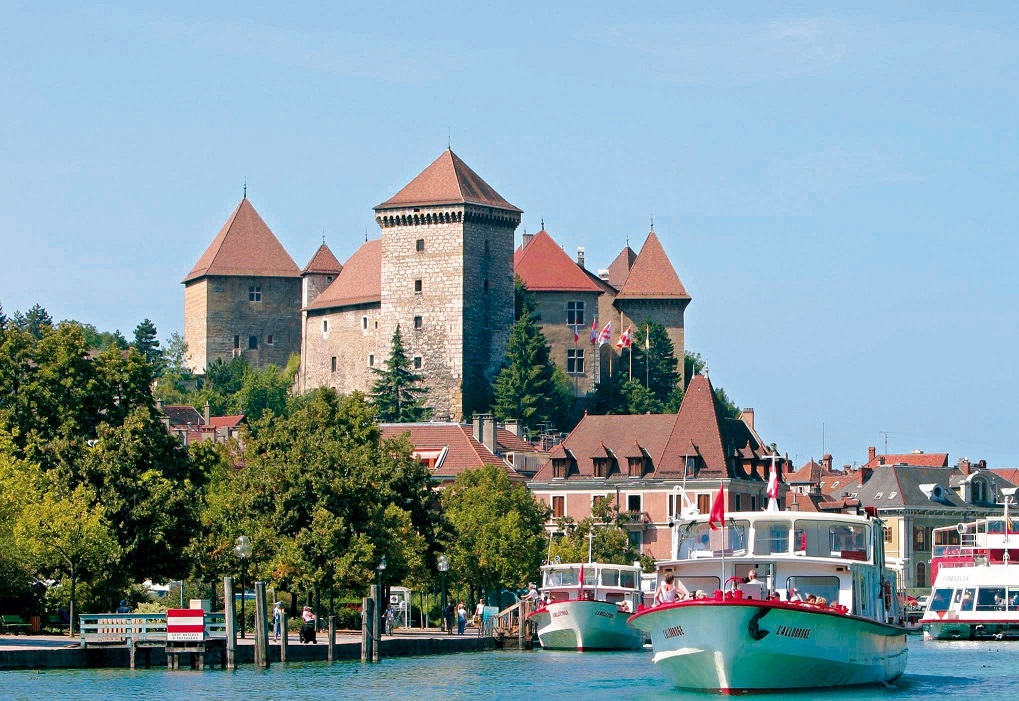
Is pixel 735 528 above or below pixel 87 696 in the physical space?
above

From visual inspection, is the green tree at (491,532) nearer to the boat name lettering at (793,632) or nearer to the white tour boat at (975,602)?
the white tour boat at (975,602)

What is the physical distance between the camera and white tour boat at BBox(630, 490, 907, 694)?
46.7 m

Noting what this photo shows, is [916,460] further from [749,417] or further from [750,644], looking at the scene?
[750,644]

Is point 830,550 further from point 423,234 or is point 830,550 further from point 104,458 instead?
point 423,234

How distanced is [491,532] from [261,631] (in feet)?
117

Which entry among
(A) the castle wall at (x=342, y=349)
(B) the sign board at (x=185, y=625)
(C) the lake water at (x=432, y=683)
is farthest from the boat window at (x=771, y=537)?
(A) the castle wall at (x=342, y=349)

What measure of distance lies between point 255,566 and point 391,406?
95.5m

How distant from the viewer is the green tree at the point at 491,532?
85.7 meters

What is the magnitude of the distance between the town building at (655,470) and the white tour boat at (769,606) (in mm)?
63487

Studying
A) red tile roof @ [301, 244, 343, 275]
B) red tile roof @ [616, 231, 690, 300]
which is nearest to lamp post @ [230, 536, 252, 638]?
red tile roof @ [616, 231, 690, 300]

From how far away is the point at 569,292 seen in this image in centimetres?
17338

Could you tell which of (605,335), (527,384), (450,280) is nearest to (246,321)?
(450,280)

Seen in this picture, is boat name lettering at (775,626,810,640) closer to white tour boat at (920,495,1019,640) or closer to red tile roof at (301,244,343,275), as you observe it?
white tour boat at (920,495,1019,640)

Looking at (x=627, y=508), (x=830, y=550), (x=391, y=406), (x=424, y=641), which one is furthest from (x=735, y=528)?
(x=391, y=406)
